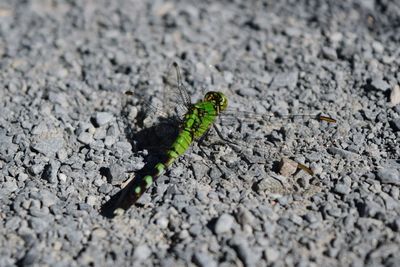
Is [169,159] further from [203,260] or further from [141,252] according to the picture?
[203,260]

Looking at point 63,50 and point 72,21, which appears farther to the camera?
point 72,21

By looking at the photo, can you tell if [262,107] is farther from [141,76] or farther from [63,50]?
[63,50]

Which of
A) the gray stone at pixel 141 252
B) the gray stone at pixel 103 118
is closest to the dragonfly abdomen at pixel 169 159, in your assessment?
the gray stone at pixel 141 252

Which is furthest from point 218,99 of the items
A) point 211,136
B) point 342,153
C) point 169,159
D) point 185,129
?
point 342,153

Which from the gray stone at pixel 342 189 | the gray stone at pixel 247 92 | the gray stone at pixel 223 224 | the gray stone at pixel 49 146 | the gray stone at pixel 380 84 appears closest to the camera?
the gray stone at pixel 223 224

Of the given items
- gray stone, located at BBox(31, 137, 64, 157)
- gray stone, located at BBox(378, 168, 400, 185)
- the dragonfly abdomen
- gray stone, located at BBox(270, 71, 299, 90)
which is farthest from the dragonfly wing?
gray stone, located at BBox(378, 168, 400, 185)

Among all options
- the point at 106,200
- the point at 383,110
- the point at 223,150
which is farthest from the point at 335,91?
the point at 106,200

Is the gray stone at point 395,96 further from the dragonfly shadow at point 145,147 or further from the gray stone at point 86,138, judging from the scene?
the gray stone at point 86,138
